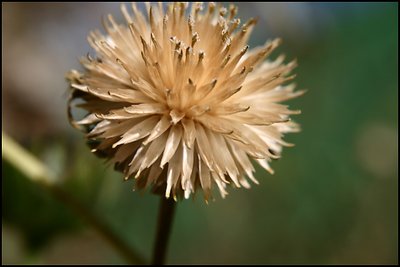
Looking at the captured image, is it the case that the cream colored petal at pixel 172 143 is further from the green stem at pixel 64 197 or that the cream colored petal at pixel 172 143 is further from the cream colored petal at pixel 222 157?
the green stem at pixel 64 197

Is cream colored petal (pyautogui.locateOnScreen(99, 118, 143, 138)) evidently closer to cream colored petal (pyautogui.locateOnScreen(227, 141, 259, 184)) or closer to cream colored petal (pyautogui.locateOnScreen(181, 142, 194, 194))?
cream colored petal (pyautogui.locateOnScreen(181, 142, 194, 194))

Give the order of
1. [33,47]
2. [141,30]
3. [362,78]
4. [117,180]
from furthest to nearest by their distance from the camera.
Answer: [33,47] → [362,78] → [117,180] → [141,30]

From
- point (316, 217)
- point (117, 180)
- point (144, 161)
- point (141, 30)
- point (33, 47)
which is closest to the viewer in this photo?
point (144, 161)

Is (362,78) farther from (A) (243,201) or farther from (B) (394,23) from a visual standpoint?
(A) (243,201)

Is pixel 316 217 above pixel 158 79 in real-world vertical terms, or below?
below

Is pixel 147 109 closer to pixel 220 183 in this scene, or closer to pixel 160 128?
pixel 160 128

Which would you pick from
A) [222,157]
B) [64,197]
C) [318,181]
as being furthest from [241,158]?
[318,181]

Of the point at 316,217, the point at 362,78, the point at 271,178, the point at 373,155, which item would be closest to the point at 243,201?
the point at 271,178
